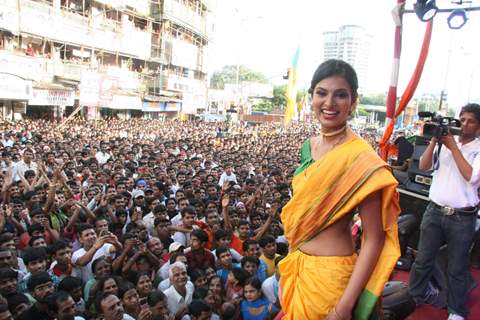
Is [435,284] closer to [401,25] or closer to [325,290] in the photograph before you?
[325,290]

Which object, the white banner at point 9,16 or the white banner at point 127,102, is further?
the white banner at point 127,102

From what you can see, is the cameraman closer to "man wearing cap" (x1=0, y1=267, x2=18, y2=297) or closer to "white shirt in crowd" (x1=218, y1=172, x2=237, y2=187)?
"man wearing cap" (x1=0, y1=267, x2=18, y2=297)

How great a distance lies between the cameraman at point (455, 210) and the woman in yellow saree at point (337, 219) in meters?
1.09

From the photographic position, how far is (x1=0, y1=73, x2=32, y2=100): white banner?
14531 millimetres

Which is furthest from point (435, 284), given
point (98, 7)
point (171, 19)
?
point (171, 19)

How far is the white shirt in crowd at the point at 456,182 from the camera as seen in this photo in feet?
7.83

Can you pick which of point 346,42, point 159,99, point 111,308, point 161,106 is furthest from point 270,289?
point 346,42

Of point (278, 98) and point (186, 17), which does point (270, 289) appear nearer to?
point (186, 17)

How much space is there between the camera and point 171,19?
91.2 feet

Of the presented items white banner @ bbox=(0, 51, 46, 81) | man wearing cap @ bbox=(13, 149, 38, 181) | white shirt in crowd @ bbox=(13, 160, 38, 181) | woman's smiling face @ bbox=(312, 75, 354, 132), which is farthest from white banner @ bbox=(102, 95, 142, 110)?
woman's smiling face @ bbox=(312, 75, 354, 132)

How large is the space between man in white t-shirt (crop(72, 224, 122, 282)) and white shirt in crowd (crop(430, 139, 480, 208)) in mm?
2911

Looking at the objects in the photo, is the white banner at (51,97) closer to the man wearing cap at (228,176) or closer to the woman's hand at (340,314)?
the man wearing cap at (228,176)

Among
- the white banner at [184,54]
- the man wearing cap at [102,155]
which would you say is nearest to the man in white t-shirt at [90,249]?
the man wearing cap at [102,155]

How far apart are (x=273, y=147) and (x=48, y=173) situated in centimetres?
901
